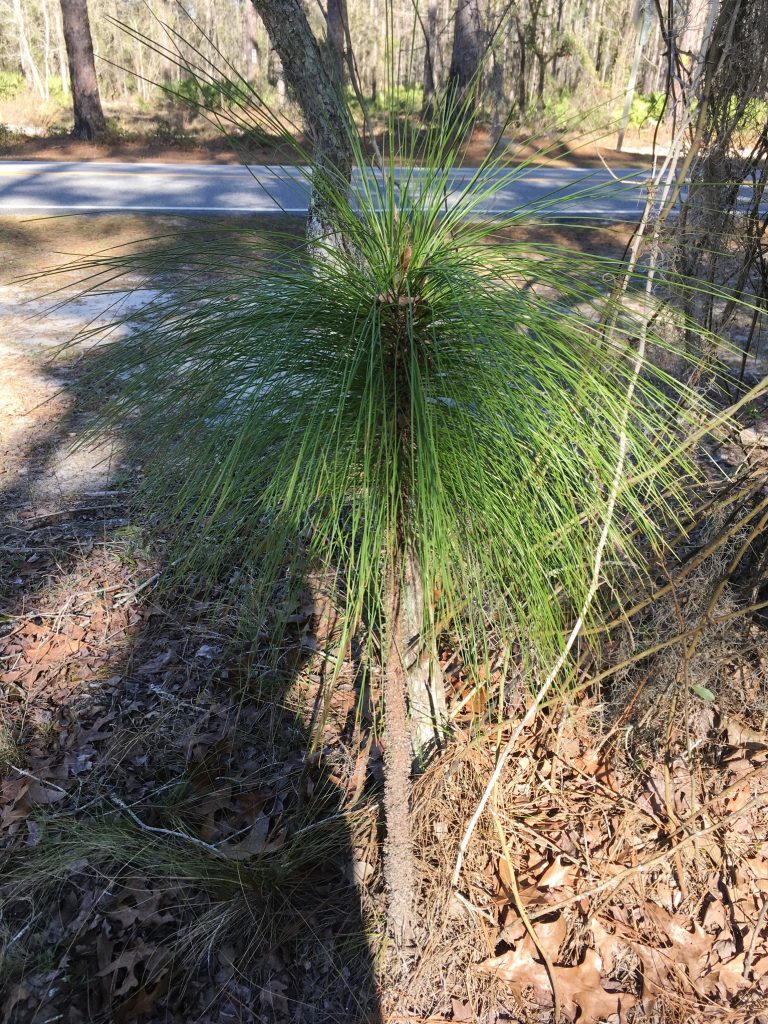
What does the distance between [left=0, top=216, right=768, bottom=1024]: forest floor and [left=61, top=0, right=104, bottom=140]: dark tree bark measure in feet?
47.6

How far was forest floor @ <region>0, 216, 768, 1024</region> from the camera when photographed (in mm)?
2191

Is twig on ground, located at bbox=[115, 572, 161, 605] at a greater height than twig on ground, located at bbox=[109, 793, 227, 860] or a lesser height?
greater

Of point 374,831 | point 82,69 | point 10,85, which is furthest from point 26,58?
point 374,831

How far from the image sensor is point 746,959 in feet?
7.19

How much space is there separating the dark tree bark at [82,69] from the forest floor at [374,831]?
14516 mm

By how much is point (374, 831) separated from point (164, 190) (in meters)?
12.5

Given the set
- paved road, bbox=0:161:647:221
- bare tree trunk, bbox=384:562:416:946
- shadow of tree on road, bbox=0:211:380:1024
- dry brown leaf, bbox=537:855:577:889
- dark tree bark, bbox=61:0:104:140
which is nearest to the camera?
bare tree trunk, bbox=384:562:416:946

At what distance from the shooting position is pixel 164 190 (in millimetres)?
12641

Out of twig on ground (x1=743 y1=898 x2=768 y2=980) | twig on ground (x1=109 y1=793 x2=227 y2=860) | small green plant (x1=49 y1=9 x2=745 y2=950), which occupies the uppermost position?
small green plant (x1=49 y1=9 x2=745 y2=950)

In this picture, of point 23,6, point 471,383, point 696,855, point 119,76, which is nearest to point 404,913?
point 696,855

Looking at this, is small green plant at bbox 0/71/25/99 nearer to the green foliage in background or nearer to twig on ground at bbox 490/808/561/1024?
the green foliage in background

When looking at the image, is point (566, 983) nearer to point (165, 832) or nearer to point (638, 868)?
point (638, 868)

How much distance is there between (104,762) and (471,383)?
6.53 ft

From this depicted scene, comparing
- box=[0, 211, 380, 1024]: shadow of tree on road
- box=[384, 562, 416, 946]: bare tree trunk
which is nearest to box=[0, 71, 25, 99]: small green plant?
box=[0, 211, 380, 1024]: shadow of tree on road
